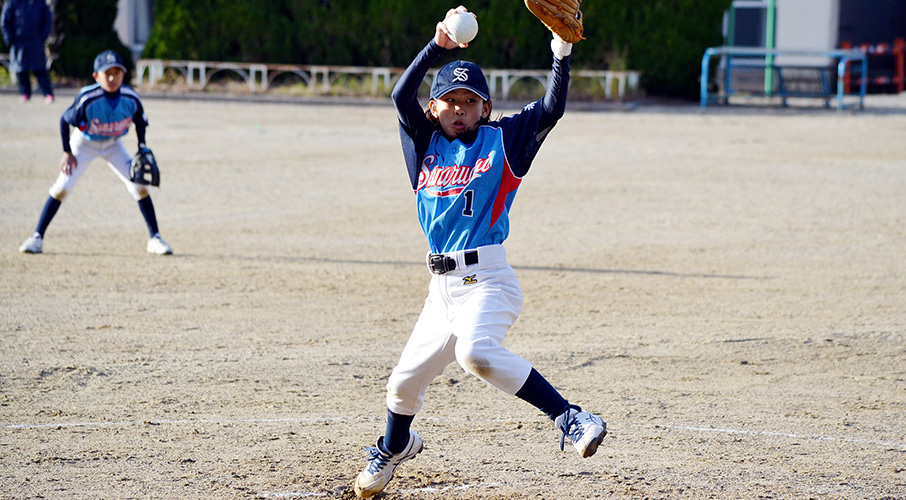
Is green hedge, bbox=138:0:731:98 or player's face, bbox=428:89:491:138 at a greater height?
A: green hedge, bbox=138:0:731:98

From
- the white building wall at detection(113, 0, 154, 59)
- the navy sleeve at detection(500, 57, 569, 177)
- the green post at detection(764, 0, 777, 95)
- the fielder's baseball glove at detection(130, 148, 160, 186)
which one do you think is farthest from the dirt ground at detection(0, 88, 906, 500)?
the white building wall at detection(113, 0, 154, 59)

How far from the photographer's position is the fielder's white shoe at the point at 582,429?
13.9 feet

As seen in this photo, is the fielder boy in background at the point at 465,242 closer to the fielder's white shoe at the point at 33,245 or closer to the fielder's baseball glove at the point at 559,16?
the fielder's baseball glove at the point at 559,16

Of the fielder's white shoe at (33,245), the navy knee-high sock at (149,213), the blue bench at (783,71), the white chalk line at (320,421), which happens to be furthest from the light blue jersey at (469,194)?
the blue bench at (783,71)

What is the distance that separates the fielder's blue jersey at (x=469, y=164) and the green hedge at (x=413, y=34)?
2263 centimetres

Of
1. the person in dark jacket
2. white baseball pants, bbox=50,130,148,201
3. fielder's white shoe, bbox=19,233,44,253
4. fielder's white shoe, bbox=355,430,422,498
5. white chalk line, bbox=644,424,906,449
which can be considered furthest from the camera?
the person in dark jacket

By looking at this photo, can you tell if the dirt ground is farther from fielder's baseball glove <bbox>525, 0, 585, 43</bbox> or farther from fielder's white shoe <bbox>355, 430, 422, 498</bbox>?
fielder's baseball glove <bbox>525, 0, 585, 43</bbox>

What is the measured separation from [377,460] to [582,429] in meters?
0.93

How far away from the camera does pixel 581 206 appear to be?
1253 cm

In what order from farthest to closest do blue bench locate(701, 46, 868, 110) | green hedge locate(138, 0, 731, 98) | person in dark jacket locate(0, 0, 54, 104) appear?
1. green hedge locate(138, 0, 731, 98)
2. blue bench locate(701, 46, 868, 110)
3. person in dark jacket locate(0, 0, 54, 104)

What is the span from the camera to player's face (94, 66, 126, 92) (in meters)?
9.55

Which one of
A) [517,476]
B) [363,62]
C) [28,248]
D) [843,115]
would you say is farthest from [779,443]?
[363,62]

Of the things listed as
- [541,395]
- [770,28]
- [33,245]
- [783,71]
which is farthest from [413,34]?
[541,395]

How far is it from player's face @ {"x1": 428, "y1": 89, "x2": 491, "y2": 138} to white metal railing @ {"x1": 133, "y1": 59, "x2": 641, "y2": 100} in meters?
20.7
